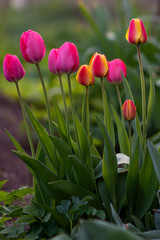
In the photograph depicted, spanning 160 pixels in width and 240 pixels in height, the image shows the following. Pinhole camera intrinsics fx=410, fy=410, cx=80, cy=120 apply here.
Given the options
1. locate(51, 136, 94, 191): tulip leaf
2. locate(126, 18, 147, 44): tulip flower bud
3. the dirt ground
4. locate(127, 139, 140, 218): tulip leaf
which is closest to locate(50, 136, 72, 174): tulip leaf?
locate(51, 136, 94, 191): tulip leaf

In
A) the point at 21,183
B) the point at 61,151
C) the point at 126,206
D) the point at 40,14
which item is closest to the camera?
the point at 61,151

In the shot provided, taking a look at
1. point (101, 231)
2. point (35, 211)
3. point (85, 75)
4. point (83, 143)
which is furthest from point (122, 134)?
point (101, 231)

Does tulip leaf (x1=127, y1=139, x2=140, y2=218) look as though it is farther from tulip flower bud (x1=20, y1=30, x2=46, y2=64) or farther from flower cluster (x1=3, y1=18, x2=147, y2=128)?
tulip flower bud (x1=20, y1=30, x2=46, y2=64)

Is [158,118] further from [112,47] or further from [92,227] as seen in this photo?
[92,227]

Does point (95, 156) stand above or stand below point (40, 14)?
below

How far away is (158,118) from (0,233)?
1.73m

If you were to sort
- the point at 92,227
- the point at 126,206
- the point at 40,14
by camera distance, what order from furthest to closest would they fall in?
1. the point at 40,14
2. the point at 126,206
3. the point at 92,227

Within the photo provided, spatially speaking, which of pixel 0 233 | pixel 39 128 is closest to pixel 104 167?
pixel 39 128

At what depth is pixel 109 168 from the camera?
1370mm

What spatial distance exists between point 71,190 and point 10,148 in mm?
1796

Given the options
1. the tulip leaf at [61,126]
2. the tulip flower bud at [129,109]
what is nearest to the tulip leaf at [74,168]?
the tulip leaf at [61,126]

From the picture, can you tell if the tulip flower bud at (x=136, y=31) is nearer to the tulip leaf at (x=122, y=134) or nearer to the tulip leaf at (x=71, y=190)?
the tulip leaf at (x=122, y=134)

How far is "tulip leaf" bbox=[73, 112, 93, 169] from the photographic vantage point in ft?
4.59

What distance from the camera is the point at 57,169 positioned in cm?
146
